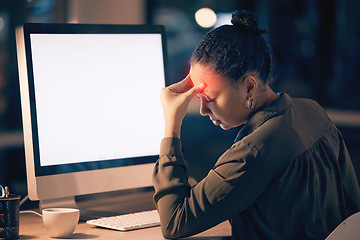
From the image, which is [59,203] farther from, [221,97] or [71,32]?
[221,97]

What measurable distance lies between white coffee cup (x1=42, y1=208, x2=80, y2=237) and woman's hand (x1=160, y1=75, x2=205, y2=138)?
0.30 metres

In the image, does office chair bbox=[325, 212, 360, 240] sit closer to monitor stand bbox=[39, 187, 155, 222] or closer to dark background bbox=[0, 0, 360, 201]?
monitor stand bbox=[39, 187, 155, 222]

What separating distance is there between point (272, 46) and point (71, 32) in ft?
6.98

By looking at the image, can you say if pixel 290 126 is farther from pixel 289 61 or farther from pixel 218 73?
pixel 289 61

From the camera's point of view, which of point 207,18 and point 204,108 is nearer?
point 204,108

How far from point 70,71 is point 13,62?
50 centimetres

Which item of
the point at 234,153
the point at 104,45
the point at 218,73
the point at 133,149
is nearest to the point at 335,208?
the point at 234,153

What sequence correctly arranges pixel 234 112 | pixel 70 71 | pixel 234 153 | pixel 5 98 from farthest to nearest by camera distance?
pixel 5 98
pixel 70 71
pixel 234 112
pixel 234 153

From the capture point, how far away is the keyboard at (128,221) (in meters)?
1.28

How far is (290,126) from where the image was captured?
1154 millimetres

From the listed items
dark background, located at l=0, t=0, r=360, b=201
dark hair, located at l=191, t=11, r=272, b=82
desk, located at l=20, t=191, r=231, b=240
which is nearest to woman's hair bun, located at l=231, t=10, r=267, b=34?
dark hair, located at l=191, t=11, r=272, b=82

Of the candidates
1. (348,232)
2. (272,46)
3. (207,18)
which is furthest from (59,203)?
(272,46)

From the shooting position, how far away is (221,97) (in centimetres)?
122

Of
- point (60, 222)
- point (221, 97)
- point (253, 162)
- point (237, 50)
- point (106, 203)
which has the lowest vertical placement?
point (106, 203)
